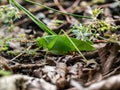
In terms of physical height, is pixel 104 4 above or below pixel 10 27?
above

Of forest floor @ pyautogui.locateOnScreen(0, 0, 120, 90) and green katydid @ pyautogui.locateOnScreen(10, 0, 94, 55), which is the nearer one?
forest floor @ pyautogui.locateOnScreen(0, 0, 120, 90)

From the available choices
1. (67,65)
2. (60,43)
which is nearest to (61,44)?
(60,43)

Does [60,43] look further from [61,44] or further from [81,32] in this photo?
[81,32]

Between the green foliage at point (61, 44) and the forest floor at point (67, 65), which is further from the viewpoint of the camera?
the green foliage at point (61, 44)

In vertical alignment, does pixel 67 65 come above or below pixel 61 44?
below

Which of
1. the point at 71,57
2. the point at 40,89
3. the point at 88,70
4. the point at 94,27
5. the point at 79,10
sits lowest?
the point at 40,89

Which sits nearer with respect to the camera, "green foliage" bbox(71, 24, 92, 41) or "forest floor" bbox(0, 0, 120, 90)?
"forest floor" bbox(0, 0, 120, 90)

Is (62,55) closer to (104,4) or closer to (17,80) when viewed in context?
(17,80)

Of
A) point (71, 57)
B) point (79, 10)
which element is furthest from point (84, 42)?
point (79, 10)
